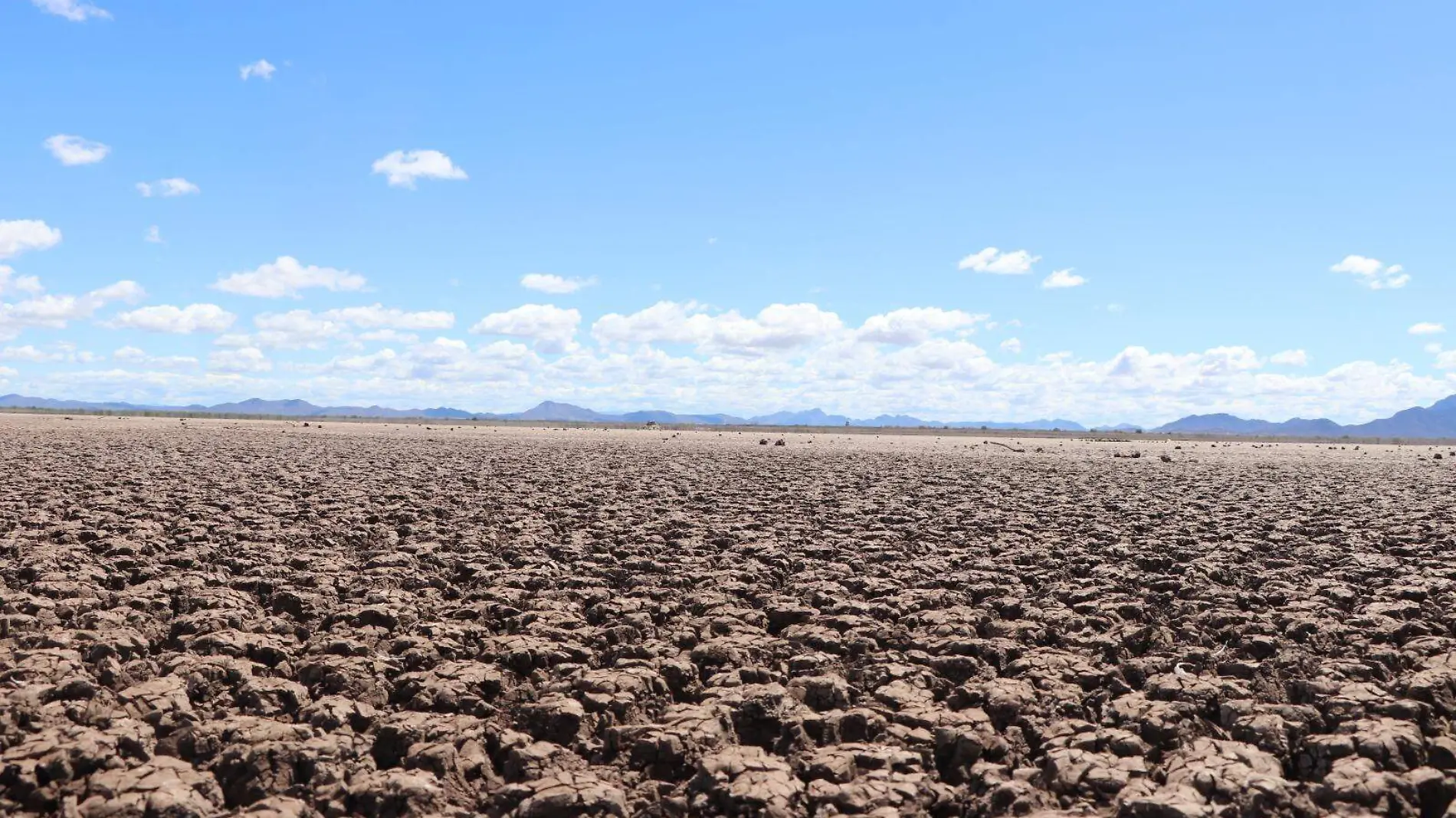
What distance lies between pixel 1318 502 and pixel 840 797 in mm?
11977

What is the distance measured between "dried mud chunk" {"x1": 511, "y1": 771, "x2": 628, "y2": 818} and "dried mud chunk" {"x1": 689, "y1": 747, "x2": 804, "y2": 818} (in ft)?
0.95

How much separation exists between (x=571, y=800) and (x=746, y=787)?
621mm

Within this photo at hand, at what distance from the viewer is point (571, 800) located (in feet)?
10.9

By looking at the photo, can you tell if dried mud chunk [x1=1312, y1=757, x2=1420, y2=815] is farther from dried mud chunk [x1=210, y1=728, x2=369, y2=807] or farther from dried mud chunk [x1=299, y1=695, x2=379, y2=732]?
dried mud chunk [x1=299, y1=695, x2=379, y2=732]

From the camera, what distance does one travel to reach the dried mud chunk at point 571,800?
127 inches

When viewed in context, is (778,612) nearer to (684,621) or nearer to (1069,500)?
(684,621)

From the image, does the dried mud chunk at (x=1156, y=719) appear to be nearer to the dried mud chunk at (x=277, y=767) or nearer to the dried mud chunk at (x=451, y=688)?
the dried mud chunk at (x=451, y=688)

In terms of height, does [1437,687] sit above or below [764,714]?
above

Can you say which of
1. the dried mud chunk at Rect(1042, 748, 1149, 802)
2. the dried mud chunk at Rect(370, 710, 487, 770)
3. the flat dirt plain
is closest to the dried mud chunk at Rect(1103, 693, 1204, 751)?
the flat dirt plain

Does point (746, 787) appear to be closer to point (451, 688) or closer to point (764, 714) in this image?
point (764, 714)

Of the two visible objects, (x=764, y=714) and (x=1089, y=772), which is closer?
(x=1089, y=772)

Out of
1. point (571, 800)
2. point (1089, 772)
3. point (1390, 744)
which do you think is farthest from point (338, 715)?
point (1390, 744)

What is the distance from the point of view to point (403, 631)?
529 cm

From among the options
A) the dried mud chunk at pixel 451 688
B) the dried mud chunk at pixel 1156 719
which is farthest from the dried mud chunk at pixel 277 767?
the dried mud chunk at pixel 1156 719
